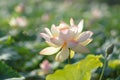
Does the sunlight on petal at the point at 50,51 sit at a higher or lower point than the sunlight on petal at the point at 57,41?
lower

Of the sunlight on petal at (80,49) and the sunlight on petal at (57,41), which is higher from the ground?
the sunlight on petal at (57,41)

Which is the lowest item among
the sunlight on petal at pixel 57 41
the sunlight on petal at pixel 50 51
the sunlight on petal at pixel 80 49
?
the sunlight on petal at pixel 80 49

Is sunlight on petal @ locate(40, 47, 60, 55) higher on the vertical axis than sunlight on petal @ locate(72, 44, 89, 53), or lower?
higher

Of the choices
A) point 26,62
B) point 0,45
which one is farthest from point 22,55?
point 0,45

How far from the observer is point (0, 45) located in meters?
2.57

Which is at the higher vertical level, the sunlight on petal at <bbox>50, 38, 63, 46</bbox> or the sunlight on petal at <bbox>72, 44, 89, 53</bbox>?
the sunlight on petal at <bbox>50, 38, 63, 46</bbox>

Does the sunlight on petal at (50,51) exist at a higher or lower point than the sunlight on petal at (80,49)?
higher

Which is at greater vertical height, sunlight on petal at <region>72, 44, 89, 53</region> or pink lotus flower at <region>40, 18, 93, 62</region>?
pink lotus flower at <region>40, 18, 93, 62</region>

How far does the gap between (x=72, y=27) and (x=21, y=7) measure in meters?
3.73

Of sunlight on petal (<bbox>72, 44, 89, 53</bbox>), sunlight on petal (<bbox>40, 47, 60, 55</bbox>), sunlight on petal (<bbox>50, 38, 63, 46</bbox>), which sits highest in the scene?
sunlight on petal (<bbox>50, 38, 63, 46</bbox>)

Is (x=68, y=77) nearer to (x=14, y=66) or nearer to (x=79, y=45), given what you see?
(x=79, y=45)

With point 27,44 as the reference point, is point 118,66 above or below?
below

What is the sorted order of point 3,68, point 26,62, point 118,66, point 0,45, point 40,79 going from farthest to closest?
point 26,62
point 0,45
point 118,66
point 40,79
point 3,68

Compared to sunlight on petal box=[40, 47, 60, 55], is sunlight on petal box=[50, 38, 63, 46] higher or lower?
higher
